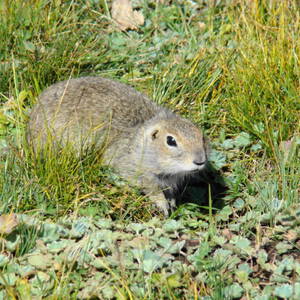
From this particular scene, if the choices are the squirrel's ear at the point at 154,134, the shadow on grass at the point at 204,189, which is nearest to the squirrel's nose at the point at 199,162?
the squirrel's ear at the point at 154,134

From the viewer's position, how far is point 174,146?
14.8 feet

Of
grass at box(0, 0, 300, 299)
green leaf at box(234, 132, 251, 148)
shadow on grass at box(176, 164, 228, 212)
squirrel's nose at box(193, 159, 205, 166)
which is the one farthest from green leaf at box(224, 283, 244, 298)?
green leaf at box(234, 132, 251, 148)

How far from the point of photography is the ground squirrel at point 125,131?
4.50 m

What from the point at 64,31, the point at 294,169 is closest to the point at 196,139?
the point at 294,169

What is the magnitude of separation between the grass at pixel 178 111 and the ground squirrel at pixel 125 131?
158 millimetres

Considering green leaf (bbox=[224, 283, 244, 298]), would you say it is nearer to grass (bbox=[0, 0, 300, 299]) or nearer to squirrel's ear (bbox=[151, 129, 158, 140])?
grass (bbox=[0, 0, 300, 299])

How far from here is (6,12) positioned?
5.53 m

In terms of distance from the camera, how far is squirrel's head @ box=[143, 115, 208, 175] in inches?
173

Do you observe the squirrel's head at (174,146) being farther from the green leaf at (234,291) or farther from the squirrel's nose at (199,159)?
the green leaf at (234,291)

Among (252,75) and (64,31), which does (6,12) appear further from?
(252,75)

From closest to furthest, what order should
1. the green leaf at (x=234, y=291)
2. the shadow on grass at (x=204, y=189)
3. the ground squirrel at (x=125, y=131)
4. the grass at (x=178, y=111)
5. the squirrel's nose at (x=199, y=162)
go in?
1. the green leaf at (x=234, y=291)
2. the grass at (x=178, y=111)
3. the squirrel's nose at (x=199, y=162)
4. the ground squirrel at (x=125, y=131)
5. the shadow on grass at (x=204, y=189)

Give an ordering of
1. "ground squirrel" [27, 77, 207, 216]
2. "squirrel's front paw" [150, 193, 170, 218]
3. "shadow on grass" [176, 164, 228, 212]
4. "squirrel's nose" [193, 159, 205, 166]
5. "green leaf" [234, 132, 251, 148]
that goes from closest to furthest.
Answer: "squirrel's nose" [193, 159, 205, 166]
"ground squirrel" [27, 77, 207, 216]
"squirrel's front paw" [150, 193, 170, 218]
"shadow on grass" [176, 164, 228, 212]
"green leaf" [234, 132, 251, 148]

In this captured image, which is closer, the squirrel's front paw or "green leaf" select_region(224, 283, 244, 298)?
"green leaf" select_region(224, 283, 244, 298)

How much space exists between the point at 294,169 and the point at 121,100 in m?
1.32
